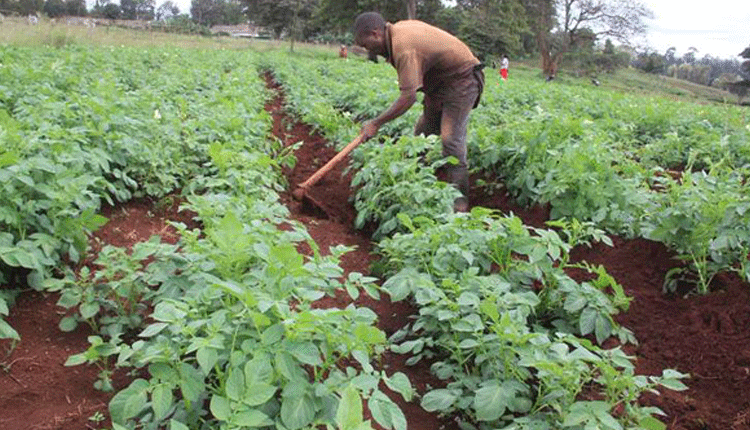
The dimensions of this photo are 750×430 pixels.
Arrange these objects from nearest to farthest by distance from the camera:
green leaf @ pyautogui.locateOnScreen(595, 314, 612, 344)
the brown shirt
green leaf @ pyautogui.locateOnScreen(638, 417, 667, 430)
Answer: green leaf @ pyautogui.locateOnScreen(638, 417, 667, 430) < green leaf @ pyautogui.locateOnScreen(595, 314, 612, 344) < the brown shirt

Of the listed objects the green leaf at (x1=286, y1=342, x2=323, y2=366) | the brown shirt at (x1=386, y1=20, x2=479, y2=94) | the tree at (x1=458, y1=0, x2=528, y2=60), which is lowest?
the green leaf at (x1=286, y1=342, x2=323, y2=366)

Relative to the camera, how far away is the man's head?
503cm

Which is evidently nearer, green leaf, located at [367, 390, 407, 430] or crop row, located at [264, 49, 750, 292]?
green leaf, located at [367, 390, 407, 430]

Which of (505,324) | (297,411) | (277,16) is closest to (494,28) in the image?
(277,16)

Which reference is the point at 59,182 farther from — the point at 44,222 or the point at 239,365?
the point at 239,365

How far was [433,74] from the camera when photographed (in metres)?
5.48

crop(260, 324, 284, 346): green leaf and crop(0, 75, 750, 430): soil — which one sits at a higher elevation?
crop(260, 324, 284, 346): green leaf

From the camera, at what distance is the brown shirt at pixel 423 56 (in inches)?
195

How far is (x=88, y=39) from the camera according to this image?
21.3 meters

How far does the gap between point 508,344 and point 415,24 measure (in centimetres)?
346

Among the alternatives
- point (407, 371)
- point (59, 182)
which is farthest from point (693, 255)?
point (59, 182)

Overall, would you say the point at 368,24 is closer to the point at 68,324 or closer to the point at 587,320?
the point at 587,320

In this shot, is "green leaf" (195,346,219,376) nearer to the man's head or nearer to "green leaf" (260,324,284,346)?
"green leaf" (260,324,284,346)

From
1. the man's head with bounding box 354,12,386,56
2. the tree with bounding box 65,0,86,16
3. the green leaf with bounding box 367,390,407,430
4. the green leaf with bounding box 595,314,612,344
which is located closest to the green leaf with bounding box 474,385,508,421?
the green leaf with bounding box 367,390,407,430
